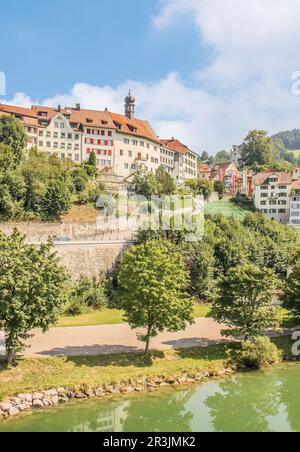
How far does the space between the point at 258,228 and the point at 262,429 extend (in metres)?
37.5

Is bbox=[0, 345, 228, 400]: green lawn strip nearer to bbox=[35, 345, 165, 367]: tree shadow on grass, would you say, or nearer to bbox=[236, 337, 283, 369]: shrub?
Answer: bbox=[35, 345, 165, 367]: tree shadow on grass

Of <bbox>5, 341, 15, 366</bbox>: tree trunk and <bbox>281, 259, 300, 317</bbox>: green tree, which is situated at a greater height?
<bbox>281, 259, 300, 317</bbox>: green tree

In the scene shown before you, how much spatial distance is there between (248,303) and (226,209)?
36.9 metres

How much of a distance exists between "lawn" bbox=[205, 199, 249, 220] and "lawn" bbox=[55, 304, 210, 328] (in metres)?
23.0

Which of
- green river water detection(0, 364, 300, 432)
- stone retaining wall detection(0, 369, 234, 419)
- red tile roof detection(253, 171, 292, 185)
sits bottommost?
green river water detection(0, 364, 300, 432)

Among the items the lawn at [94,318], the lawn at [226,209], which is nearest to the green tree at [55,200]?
the lawn at [94,318]

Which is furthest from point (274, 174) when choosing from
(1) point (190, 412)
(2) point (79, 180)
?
(1) point (190, 412)

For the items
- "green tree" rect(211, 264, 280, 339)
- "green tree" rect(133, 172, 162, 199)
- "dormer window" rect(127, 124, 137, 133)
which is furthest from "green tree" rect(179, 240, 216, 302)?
"dormer window" rect(127, 124, 137, 133)

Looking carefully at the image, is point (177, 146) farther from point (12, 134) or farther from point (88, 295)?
point (88, 295)

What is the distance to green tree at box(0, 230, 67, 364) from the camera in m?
24.3

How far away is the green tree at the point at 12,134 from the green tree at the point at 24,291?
34419mm

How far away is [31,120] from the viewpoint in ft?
222

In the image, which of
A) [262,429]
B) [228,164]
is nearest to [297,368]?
[262,429]
